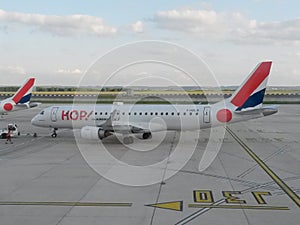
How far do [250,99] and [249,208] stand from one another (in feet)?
53.9

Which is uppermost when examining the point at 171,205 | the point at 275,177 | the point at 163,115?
the point at 163,115

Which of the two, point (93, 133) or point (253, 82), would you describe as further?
point (253, 82)

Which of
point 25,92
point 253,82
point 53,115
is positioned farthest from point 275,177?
point 25,92

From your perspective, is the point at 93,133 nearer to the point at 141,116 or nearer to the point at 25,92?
the point at 141,116

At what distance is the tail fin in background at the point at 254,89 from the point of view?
27.8 metres

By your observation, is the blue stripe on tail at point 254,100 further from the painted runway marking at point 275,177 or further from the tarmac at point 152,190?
the tarmac at point 152,190

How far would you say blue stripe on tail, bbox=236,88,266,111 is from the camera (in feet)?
92.0

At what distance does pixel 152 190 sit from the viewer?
15.6 metres

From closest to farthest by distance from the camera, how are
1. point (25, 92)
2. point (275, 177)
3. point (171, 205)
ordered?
point (171, 205)
point (275, 177)
point (25, 92)

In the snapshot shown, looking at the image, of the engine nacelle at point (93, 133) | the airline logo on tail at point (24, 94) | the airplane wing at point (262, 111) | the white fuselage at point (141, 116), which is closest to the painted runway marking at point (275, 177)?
the airplane wing at point (262, 111)

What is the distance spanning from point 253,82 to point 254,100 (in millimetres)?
1486

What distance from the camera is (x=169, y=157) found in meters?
23.3

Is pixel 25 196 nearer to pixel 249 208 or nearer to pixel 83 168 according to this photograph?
pixel 83 168

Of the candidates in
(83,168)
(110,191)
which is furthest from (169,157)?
(110,191)
